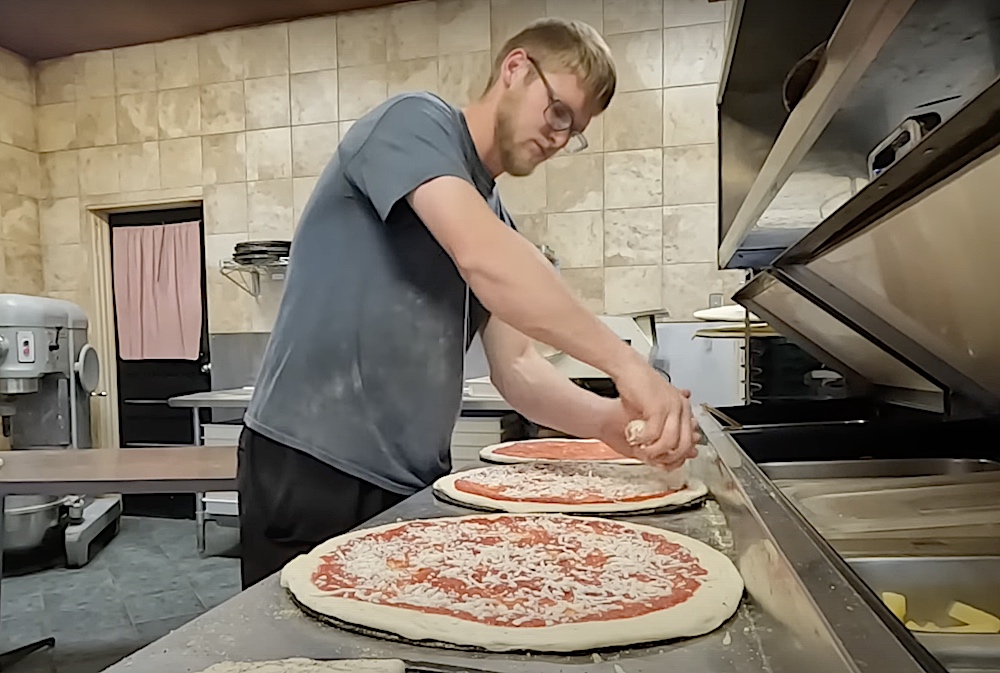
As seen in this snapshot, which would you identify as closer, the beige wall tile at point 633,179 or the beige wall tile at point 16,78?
the beige wall tile at point 633,179

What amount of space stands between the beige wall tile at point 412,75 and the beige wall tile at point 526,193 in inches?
24.8

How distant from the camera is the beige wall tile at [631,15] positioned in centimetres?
360

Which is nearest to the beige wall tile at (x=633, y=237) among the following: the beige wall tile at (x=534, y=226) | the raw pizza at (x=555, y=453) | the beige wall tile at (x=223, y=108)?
the beige wall tile at (x=534, y=226)

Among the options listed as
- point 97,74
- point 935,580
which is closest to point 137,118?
point 97,74

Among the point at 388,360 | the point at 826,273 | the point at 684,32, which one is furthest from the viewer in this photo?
the point at 684,32

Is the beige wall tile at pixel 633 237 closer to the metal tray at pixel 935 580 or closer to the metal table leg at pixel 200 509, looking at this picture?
the metal table leg at pixel 200 509

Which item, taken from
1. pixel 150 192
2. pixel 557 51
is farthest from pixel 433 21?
pixel 557 51

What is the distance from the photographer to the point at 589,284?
3688mm

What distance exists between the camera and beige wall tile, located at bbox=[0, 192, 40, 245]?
4426 millimetres

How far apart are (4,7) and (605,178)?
303cm

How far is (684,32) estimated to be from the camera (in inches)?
141

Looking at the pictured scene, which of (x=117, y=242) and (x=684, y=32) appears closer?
(x=684, y=32)

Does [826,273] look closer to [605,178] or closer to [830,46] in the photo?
[830,46]

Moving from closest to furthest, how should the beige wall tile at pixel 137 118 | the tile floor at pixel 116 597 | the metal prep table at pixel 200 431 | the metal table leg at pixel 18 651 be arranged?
1. the metal table leg at pixel 18 651
2. the tile floor at pixel 116 597
3. the metal prep table at pixel 200 431
4. the beige wall tile at pixel 137 118
